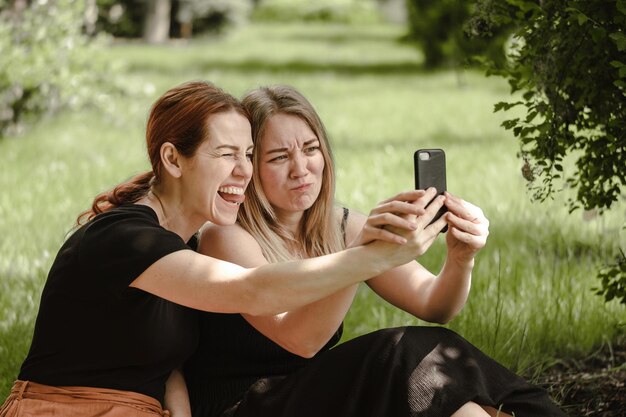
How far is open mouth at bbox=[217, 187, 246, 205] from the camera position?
110 inches

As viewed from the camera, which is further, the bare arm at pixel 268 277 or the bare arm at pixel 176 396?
the bare arm at pixel 176 396

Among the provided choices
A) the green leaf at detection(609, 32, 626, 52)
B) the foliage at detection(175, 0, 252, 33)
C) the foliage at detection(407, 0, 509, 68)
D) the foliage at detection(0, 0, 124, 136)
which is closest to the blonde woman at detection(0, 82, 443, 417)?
the green leaf at detection(609, 32, 626, 52)

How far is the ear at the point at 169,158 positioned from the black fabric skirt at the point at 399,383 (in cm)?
61

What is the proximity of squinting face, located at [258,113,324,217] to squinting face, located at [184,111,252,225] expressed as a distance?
0.17m

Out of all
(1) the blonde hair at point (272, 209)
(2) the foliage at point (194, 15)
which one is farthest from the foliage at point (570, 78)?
(2) the foliage at point (194, 15)

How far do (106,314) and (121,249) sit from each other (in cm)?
20

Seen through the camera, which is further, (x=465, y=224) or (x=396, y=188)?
(x=396, y=188)

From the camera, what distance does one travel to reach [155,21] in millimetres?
26656

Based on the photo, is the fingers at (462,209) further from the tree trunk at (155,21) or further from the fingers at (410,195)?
the tree trunk at (155,21)

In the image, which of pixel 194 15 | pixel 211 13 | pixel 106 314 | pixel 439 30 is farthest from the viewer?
pixel 211 13

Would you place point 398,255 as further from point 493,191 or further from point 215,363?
point 493,191

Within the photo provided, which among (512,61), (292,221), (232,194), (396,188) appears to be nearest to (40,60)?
(396,188)

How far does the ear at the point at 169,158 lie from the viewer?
9.01 feet

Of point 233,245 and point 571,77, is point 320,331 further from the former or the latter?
point 571,77
